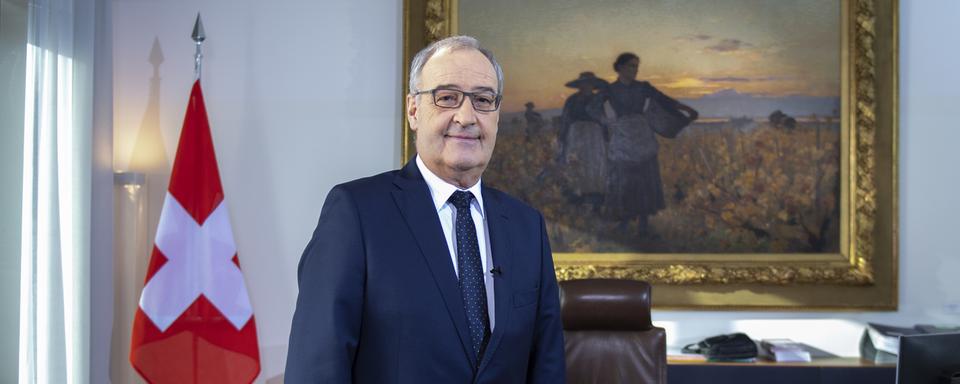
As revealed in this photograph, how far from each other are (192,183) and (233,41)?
78cm

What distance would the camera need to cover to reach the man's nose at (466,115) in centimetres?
162

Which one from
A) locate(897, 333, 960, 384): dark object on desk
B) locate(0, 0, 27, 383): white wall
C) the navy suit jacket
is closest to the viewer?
the navy suit jacket

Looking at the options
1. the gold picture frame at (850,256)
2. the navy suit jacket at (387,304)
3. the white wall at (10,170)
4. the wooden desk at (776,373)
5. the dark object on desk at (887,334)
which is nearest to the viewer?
the navy suit jacket at (387,304)

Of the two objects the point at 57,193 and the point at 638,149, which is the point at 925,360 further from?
the point at 57,193

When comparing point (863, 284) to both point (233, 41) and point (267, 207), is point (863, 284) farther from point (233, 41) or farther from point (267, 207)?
point (233, 41)

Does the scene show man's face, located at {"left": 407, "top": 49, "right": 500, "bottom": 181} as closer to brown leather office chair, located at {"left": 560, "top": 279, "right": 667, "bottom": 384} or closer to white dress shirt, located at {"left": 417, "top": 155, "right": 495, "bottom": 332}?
white dress shirt, located at {"left": 417, "top": 155, "right": 495, "bottom": 332}

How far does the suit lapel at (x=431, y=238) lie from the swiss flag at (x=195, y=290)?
2.21 meters

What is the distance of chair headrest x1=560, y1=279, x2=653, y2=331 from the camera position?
3088 mm

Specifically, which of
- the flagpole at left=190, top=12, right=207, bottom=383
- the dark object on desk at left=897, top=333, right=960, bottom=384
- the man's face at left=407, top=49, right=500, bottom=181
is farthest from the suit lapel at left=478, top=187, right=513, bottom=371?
the flagpole at left=190, top=12, right=207, bottom=383

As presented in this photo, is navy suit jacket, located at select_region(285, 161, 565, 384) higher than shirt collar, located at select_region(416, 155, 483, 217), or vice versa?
shirt collar, located at select_region(416, 155, 483, 217)

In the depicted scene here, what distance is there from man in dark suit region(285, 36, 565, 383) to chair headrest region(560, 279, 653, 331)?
1297 mm

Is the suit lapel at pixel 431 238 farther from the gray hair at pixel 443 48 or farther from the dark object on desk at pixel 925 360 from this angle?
the dark object on desk at pixel 925 360

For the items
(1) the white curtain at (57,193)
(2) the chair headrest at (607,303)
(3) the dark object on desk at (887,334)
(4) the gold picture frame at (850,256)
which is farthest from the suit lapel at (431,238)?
(3) the dark object on desk at (887,334)

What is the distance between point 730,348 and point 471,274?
237 centimetres
